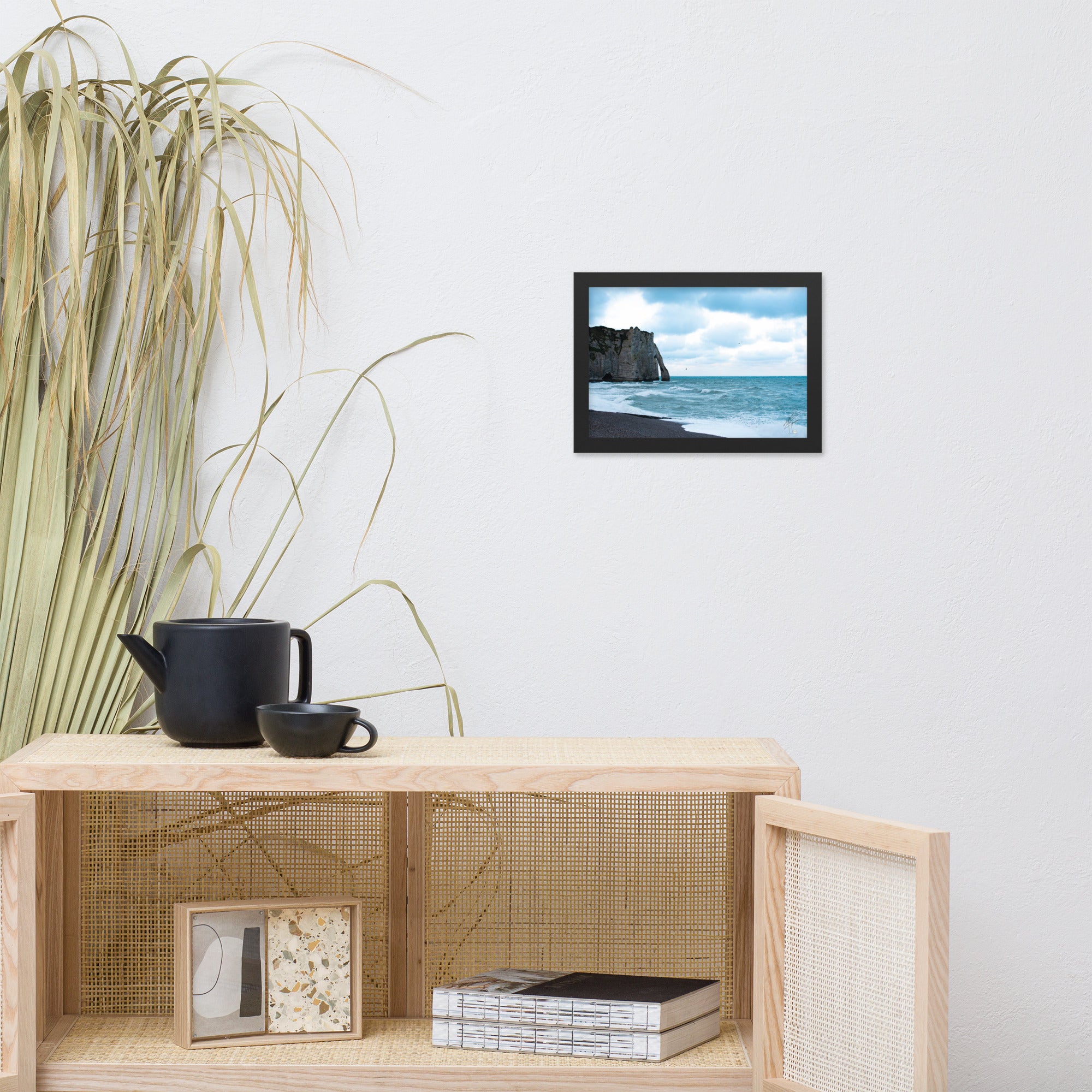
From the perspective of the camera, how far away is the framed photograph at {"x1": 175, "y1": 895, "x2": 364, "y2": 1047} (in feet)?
4.17

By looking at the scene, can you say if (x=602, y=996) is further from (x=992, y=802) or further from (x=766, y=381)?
(x=766, y=381)

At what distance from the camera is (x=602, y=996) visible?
1274mm

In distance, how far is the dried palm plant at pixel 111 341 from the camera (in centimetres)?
146

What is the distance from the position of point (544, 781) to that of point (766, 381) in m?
0.73

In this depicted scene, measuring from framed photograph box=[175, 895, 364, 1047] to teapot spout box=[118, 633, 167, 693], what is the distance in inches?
10.4

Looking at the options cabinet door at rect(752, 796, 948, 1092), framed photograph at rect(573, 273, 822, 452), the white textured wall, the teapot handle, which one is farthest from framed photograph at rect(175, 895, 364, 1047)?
framed photograph at rect(573, 273, 822, 452)

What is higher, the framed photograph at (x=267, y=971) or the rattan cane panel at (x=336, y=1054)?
the framed photograph at (x=267, y=971)

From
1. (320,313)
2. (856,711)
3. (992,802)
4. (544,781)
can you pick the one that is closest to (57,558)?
(320,313)

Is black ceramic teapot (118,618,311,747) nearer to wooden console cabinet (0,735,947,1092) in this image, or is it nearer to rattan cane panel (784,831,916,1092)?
wooden console cabinet (0,735,947,1092)

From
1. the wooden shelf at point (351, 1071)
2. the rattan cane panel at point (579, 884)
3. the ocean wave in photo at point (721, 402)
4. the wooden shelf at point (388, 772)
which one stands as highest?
the ocean wave in photo at point (721, 402)

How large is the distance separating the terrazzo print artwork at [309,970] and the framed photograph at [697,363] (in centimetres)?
74

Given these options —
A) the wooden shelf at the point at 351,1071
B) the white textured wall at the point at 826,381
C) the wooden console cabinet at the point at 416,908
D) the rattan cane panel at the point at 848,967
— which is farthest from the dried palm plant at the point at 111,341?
the rattan cane panel at the point at 848,967

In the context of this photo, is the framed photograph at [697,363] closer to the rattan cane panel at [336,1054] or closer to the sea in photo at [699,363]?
the sea in photo at [699,363]

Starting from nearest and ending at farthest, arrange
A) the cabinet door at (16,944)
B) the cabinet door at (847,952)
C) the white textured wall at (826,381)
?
the cabinet door at (847,952) → the cabinet door at (16,944) → the white textured wall at (826,381)
